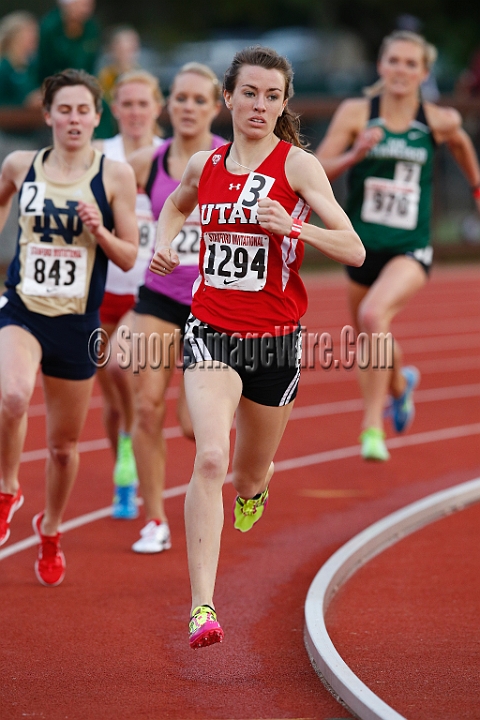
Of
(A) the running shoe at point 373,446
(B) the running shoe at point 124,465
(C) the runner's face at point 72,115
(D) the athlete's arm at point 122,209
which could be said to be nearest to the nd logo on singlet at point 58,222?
(D) the athlete's arm at point 122,209

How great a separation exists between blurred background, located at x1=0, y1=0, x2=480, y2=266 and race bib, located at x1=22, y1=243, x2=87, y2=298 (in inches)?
191

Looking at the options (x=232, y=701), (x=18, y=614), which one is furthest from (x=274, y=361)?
(x=18, y=614)

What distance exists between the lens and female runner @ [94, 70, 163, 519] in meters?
6.54

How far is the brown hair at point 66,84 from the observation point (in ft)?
17.4

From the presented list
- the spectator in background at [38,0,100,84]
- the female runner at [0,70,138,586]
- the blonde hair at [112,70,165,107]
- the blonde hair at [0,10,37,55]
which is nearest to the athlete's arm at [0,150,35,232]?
the female runner at [0,70,138,586]

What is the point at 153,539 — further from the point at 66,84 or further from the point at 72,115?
the point at 66,84

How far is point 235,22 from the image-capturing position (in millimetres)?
34625

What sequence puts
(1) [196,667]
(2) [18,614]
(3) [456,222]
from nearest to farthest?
(1) [196,667] < (2) [18,614] < (3) [456,222]

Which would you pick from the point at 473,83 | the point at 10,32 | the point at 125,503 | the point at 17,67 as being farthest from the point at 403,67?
the point at 473,83

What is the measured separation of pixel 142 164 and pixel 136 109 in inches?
25.0

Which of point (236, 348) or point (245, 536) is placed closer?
point (236, 348)

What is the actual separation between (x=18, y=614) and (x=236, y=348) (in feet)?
5.03

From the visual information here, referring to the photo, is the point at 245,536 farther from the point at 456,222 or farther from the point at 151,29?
the point at 151,29

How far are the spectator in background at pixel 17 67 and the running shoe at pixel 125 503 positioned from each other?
7.77 m
